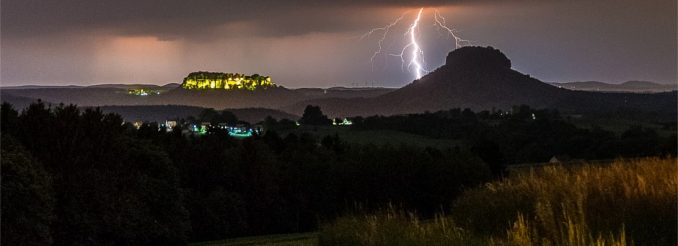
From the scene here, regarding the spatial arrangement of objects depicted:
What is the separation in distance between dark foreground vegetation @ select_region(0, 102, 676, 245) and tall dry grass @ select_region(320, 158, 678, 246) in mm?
3032

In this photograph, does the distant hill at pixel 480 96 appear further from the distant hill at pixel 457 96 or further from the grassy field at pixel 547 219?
the grassy field at pixel 547 219

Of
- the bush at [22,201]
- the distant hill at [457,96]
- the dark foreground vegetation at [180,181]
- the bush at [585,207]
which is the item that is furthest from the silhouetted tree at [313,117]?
the bush at [585,207]

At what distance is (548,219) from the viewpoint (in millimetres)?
11469

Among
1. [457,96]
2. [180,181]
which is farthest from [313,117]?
[180,181]

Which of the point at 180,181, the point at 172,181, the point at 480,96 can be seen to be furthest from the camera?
the point at 480,96

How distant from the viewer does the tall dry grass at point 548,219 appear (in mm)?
11289

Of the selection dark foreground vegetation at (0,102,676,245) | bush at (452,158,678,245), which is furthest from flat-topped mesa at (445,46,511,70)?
bush at (452,158,678,245)

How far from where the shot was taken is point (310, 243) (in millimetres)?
17094

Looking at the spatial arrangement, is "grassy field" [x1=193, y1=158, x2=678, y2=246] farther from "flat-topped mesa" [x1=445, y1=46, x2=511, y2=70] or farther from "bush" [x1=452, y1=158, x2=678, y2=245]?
"flat-topped mesa" [x1=445, y1=46, x2=511, y2=70]

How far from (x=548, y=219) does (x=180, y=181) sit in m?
18.4

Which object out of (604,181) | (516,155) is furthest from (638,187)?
(516,155)

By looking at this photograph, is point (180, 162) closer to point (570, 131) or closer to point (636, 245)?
point (636, 245)

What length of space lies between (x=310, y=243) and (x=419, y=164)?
1846 cm

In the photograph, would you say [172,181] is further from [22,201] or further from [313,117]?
[313,117]
